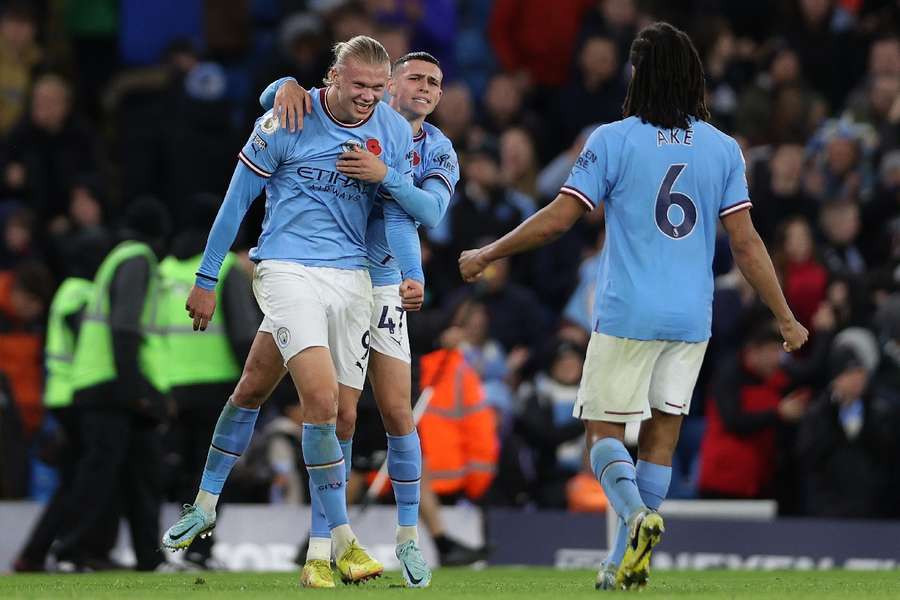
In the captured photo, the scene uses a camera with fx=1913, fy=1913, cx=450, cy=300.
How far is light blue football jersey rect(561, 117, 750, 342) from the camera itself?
880cm

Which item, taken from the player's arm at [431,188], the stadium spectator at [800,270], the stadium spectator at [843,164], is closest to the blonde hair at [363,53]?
the player's arm at [431,188]

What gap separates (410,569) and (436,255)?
303 inches

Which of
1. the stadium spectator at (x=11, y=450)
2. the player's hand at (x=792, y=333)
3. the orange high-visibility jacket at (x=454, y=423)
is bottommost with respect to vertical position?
the stadium spectator at (x=11, y=450)

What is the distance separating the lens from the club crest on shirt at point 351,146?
9292mm

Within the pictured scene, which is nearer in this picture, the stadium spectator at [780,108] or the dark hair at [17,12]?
the stadium spectator at [780,108]

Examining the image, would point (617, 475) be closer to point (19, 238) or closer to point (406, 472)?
point (406, 472)

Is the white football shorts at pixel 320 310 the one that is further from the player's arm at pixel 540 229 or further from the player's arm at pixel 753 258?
the player's arm at pixel 753 258

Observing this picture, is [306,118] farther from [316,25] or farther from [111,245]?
[316,25]

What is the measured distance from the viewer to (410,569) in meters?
9.51

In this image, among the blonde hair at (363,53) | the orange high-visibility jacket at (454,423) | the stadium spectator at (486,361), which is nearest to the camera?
the blonde hair at (363,53)

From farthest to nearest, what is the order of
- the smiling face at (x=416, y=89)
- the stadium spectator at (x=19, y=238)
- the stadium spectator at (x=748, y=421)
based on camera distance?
the stadium spectator at (x=19, y=238), the stadium spectator at (x=748, y=421), the smiling face at (x=416, y=89)

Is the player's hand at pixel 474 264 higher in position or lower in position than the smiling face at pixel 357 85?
lower

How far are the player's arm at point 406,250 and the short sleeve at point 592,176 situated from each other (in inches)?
34.7

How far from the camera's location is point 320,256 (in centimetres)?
931
